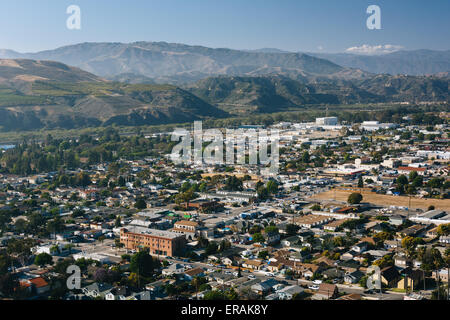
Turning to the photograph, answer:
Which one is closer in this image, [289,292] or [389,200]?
[289,292]

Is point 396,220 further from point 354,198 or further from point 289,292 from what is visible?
point 289,292

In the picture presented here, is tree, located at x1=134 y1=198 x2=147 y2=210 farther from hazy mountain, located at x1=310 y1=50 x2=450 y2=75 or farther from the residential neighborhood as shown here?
hazy mountain, located at x1=310 y1=50 x2=450 y2=75

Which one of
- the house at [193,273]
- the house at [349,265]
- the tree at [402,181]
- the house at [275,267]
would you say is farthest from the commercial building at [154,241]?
the tree at [402,181]

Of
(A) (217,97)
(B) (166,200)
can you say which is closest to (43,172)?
(B) (166,200)

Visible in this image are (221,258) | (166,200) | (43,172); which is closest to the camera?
(221,258)

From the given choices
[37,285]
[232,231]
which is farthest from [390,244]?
[37,285]

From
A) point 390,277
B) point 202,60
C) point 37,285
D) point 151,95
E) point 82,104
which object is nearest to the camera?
point 37,285
